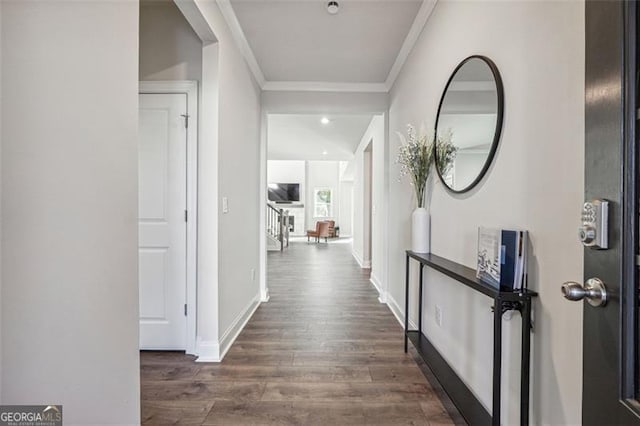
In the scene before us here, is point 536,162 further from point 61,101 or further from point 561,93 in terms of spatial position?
point 61,101

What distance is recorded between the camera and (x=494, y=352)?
3.87 feet

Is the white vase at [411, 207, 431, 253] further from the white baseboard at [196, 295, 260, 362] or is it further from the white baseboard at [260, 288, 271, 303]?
the white baseboard at [260, 288, 271, 303]

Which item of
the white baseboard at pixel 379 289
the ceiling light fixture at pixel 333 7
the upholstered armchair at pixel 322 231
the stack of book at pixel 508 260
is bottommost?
the white baseboard at pixel 379 289

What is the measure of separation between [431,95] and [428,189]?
2.25 ft

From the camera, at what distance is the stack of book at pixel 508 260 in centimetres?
117

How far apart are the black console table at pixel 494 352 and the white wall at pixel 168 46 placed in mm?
2187

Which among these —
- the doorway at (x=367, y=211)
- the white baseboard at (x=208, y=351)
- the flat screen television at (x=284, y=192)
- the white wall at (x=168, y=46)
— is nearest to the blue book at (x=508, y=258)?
the white baseboard at (x=208, y=351)

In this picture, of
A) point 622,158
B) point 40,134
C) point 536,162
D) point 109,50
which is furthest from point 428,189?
point 40,134

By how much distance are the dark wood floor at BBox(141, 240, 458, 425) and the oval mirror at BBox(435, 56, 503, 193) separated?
50.5 inches

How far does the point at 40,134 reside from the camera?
39.8 inches

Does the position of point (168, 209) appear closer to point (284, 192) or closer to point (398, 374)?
point (398, 374)

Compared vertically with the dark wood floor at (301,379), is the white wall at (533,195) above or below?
above

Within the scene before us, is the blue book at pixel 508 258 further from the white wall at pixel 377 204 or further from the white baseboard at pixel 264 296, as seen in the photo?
the white baseboard at pixel 264 296

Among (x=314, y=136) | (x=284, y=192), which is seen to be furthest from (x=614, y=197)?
(x=284, y=192)
